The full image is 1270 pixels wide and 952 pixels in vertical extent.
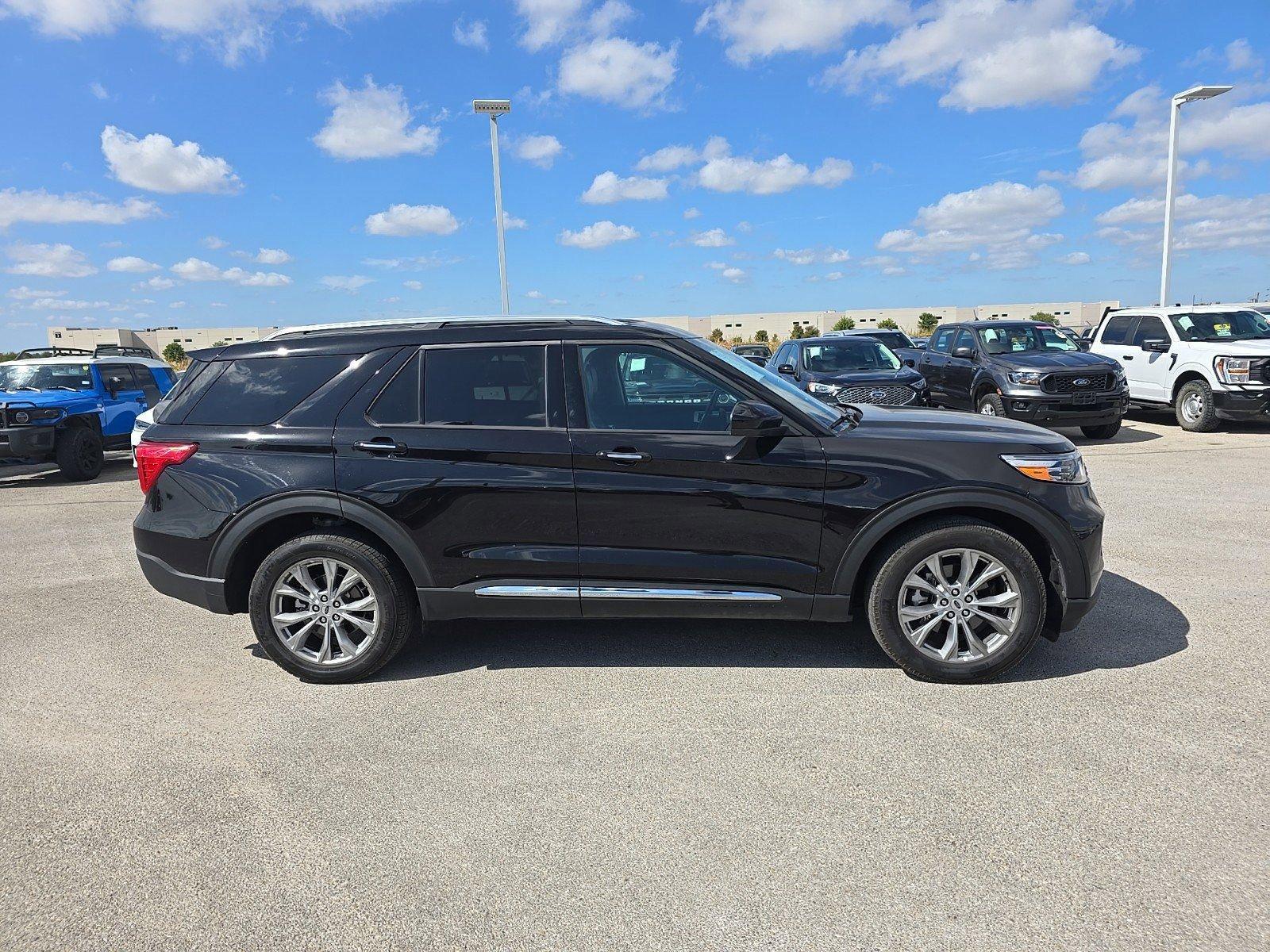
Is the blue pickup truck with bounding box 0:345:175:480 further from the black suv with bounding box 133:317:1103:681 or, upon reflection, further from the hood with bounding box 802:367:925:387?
the hood with bounding box 802:367:925:387

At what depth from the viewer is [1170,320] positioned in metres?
13.3

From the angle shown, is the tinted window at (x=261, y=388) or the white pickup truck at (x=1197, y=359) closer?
the tinted window at (x=261, y=388)

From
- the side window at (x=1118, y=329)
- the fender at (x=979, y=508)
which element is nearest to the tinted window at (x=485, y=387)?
the fender at (x=979, y=508)

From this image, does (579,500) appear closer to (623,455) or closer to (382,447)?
(623,455)

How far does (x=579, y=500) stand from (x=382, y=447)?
1.00 m

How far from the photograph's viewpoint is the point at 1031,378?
1204 cm

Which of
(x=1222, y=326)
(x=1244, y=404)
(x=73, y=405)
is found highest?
(x=1222, y=326)

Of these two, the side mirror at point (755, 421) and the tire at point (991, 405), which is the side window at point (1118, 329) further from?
the side mirror at point (755, 421)

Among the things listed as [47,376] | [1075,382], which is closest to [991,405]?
[1075,382]

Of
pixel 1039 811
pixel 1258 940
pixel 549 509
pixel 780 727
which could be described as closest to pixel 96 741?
pixel 549 509

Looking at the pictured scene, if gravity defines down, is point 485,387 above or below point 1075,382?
above

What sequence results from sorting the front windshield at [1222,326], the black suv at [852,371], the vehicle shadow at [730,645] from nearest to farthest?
the vehicle shadow at [730,645] < the black suv at [852,371] < the front windshield at [1222,326]

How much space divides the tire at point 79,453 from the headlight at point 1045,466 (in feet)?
39.2

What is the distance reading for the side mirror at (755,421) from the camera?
382cm
